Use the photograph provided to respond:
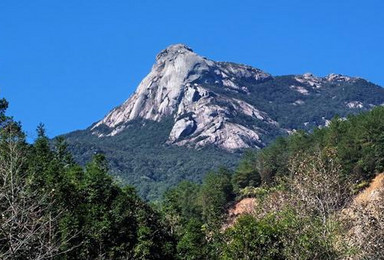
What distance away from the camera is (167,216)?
70.7m

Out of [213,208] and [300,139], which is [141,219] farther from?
[300,139]

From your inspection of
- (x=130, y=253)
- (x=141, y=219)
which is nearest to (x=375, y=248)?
(x=130, y=253)

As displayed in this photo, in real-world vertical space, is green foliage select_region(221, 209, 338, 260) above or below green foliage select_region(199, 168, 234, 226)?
below

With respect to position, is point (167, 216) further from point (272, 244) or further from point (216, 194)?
point (216, 194)

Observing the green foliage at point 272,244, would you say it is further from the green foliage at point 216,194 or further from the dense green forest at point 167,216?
the green foliage at point 216,194

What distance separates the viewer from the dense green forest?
19.0m

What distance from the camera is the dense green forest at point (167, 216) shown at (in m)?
19.0

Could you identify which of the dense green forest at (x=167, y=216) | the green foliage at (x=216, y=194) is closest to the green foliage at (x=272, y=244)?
the dense green forest at (x=167, y=216)

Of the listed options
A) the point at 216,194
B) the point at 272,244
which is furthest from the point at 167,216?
the point at 216,194

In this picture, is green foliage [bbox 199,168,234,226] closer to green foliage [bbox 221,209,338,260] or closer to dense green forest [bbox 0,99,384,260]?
dense green forest [bbox 0,99,384,260]

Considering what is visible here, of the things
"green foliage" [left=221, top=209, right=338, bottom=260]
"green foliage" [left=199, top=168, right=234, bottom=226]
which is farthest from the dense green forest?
"green foliage" [left=199, top=168, right=234, bottom=226]

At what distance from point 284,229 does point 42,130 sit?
Result: 51.0m

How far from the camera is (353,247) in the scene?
30984 mm

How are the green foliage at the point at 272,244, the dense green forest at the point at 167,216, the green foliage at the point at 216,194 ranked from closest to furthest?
the dense green forest at the point at 167,216 → the green foliage at the point at 272,244 → the green foliage at the point at 216,194
